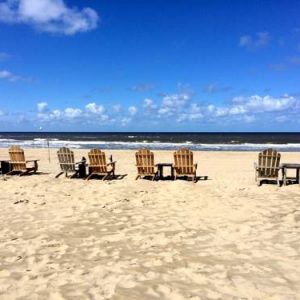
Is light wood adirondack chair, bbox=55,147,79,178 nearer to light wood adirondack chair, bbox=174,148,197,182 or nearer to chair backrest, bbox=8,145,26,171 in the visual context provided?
chair backrest, bbox=8,145,26,171

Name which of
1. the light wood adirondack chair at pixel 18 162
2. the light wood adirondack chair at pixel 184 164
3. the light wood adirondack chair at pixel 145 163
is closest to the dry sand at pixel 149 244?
the light wood adirondack chair at pixel 184 164

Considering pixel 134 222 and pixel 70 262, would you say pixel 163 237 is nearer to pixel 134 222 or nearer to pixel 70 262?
pixel 134 222

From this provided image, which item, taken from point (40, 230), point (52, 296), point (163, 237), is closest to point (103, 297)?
point (52, 296)

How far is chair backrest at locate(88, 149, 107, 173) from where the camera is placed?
1219 centimetres

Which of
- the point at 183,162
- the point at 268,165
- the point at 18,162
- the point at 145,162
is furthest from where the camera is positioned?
the point at 18,162

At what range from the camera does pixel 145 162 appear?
39.7 feet

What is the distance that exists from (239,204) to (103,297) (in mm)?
4952

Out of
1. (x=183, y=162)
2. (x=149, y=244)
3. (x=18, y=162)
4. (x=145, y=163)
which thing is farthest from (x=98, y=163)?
(x=149, y=244)

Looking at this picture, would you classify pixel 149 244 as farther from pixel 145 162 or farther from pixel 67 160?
pixel 67 160

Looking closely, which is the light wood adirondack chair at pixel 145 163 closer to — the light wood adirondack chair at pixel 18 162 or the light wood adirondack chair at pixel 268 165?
the light wood adirondack chair at pixel 268 165

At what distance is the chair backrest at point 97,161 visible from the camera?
480 inches

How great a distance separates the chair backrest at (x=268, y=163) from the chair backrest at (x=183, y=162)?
1909mm

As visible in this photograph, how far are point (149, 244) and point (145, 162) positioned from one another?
6.65 metres

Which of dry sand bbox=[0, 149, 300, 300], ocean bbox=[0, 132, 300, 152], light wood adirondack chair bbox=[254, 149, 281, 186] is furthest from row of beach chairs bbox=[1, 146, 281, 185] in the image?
ocean bbox=[0, 132, 300, 152]
